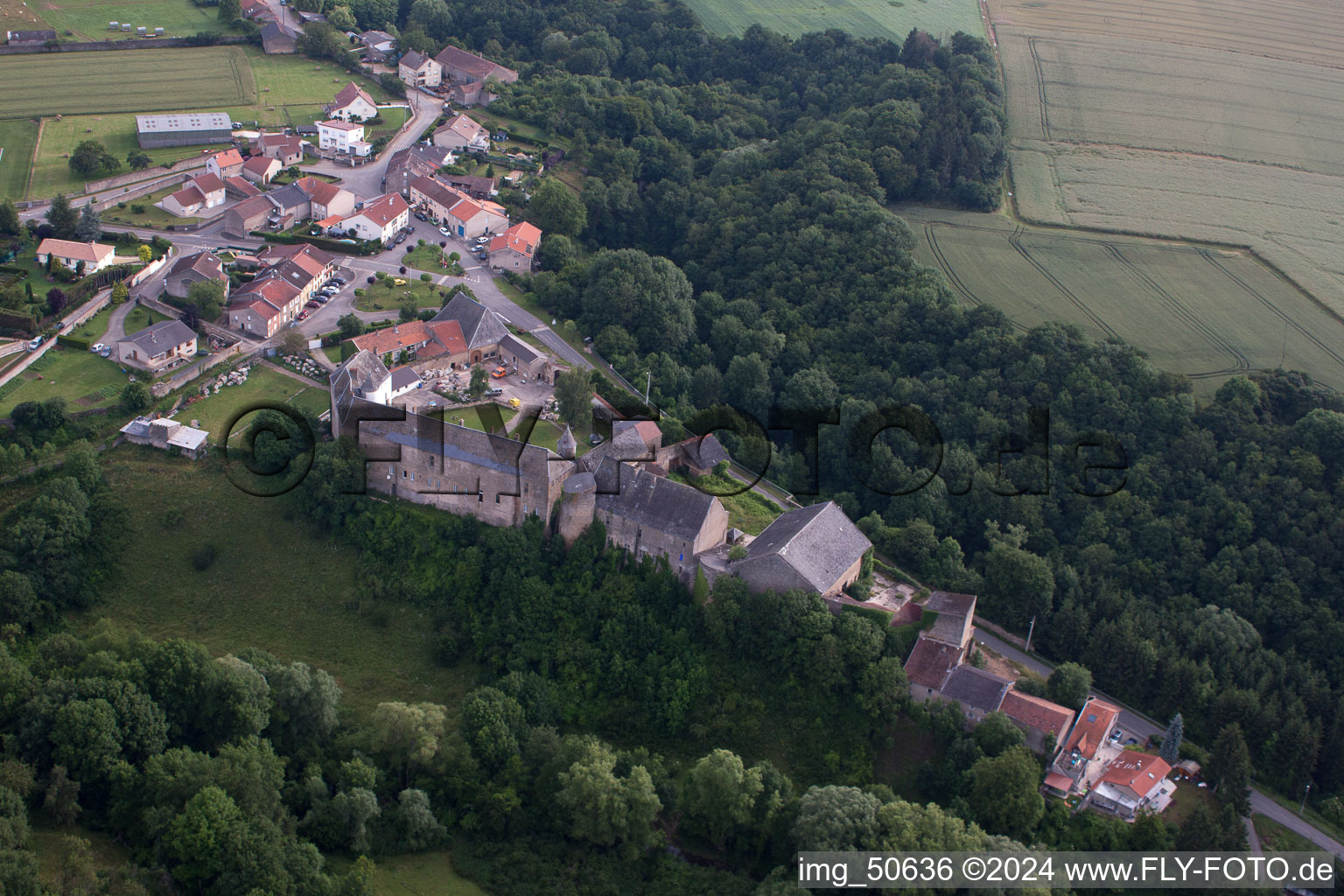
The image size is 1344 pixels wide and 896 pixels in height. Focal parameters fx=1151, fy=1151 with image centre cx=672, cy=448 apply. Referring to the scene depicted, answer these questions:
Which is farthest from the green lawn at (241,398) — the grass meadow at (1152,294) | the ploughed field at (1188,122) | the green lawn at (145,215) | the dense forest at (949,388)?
the ploughed field at (1188,122)

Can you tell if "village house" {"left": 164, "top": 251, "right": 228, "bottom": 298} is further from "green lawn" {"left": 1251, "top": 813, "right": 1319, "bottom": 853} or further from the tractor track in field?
"green lawn" {"left": 1251, "top": 813, "right": 1319, "bottom": 853}

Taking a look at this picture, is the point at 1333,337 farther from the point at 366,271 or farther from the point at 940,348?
the point at 366,271

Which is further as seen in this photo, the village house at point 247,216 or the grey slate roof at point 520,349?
the village house at point 247,216

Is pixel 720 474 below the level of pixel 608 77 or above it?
below

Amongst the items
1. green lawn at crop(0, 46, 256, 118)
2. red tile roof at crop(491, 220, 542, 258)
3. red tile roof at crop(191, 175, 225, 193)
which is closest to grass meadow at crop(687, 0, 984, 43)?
green lawn at crop(0, 46, 256, 118)

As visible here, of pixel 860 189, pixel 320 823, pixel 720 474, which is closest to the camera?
pixel 320 823

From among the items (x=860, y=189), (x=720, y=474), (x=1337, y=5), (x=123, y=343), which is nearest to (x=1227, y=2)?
(x=1337, y=5)

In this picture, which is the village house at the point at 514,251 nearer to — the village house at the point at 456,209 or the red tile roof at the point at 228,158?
the village house at the point at 456,209
